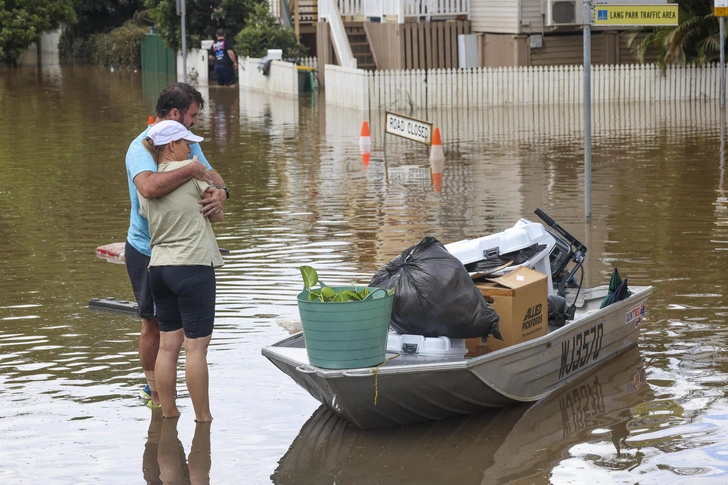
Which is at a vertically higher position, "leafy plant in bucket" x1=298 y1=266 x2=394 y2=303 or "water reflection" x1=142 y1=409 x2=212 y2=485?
"leafy plant in bucket" x1=298 y1=266 x2=394 y2=303

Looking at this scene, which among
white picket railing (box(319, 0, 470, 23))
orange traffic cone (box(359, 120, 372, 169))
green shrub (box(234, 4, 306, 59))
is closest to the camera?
orange traffic cone (box(359, 120, 372, 169))

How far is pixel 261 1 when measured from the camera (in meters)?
42.2

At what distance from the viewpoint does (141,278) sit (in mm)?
7203

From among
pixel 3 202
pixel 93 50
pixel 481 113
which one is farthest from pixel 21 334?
pixel 93 50

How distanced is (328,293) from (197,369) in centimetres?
95

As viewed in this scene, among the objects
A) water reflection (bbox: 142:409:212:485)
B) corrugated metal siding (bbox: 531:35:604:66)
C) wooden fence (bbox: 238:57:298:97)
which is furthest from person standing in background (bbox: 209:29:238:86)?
water reflection (bbox: 142:409:212:485)

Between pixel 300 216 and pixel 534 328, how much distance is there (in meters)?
7.34

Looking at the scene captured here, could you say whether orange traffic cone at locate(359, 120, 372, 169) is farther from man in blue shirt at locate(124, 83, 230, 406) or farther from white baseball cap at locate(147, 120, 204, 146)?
white baseball cap at locate(147, 120, 204, 146)

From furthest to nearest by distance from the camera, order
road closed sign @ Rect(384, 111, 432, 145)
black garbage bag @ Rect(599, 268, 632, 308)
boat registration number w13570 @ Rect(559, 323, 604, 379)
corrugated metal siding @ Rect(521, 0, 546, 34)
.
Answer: corrugated metal siding @ Rect(521, 0, 546, 34), road closed sign @ Rect(384, 111, 432, 145), black garbage bag @ Rect(599, 268, 632, 308), boat registration number w13570 @ Rect(559, 323, 604, 379)

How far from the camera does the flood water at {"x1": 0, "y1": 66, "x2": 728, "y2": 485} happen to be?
6.65 metres

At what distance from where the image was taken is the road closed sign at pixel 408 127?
1956 centimetres

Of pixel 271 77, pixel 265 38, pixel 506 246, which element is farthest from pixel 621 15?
pixel 265 38

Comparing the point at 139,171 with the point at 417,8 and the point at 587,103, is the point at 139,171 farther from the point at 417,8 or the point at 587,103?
the point at 417,8

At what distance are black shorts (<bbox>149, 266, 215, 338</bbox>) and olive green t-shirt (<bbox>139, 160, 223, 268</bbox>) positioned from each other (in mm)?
50
